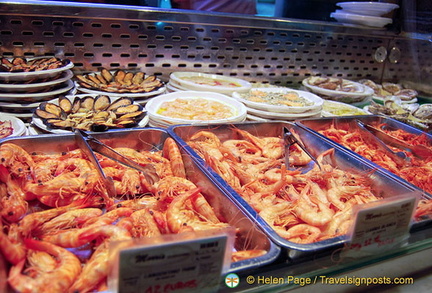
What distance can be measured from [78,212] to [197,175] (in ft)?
2.10

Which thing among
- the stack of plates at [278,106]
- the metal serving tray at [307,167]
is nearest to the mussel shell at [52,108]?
the metal serving tray at [307,167]

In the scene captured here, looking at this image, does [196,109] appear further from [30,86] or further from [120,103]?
[30,86]

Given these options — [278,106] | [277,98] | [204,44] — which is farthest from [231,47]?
[278,106]

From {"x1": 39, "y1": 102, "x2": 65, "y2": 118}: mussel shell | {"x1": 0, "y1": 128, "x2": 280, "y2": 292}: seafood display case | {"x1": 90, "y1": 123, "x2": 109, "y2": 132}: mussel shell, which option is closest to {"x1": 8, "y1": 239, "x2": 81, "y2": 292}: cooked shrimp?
{"x1": 0, "y1": 128, "x2": 280, "y2": 292}: seafood display case

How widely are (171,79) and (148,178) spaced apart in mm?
1502

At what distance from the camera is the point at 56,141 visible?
197cm

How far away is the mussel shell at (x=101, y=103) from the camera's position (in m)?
2.52

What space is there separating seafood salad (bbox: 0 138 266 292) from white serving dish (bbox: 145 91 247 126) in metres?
0.32

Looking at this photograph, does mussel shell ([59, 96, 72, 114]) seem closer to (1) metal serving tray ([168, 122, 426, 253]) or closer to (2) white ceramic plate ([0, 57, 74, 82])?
(2) white ceramic plate ([0, 57, 74, 82])

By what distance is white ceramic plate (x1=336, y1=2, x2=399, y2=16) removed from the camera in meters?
3.76

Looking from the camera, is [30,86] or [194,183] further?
[30,86]

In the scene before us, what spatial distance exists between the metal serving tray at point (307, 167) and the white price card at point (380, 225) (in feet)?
0.22

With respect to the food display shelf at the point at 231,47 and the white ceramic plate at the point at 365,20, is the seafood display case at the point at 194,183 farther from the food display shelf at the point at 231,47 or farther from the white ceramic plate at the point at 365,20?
the white ceramic plate at the point at 365,20

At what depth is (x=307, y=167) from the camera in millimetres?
2398
